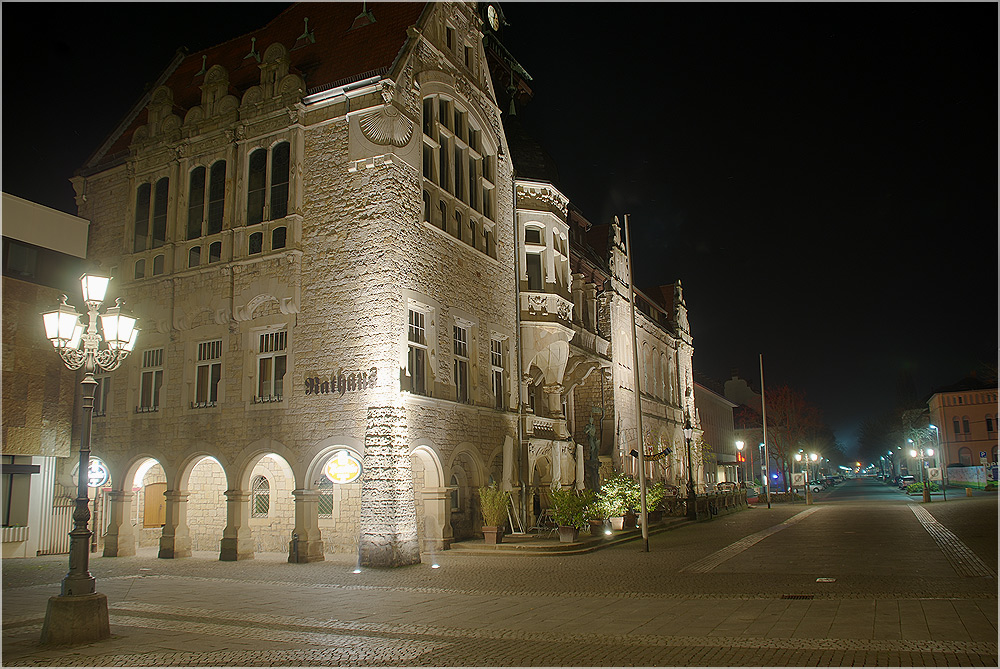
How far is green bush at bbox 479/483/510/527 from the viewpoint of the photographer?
24.1 m

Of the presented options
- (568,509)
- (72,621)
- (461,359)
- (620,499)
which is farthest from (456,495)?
(72,621)

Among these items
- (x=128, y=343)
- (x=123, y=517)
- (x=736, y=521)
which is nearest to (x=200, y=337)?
(x=123, y=517)

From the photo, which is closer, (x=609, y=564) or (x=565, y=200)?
(x=609, y=564)

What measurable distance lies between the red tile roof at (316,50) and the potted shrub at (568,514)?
14.7 metres

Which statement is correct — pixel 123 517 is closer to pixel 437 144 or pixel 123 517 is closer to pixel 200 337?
pixel 200 337

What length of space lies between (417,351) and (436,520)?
5232 mm

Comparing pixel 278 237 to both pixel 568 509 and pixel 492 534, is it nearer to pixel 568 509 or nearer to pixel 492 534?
pixel 492 534

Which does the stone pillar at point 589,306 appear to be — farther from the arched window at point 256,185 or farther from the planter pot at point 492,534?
the arched window at point 256,185

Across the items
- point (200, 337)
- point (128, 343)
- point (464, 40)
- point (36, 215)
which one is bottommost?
point (128, 343)

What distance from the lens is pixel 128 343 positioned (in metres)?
12.4

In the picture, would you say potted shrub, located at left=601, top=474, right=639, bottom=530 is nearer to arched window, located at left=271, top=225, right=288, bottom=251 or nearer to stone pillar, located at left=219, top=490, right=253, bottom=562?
stone pillar, located at left=219, top=490, right=253, bottom=562

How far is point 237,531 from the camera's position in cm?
2295

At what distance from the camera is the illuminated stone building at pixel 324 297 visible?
2233 centimetres

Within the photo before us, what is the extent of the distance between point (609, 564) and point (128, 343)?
42.9ft
